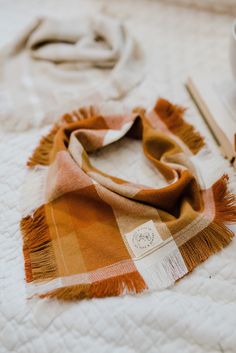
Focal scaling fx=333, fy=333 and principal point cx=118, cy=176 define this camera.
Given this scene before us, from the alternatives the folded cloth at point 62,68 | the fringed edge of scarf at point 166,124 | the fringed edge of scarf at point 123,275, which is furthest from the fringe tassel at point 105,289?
the folded cloth at point 62,68

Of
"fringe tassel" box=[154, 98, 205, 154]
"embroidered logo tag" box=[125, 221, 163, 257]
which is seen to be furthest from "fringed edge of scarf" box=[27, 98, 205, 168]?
"embroidered logo tag" box=[125, 221, 163, 257]

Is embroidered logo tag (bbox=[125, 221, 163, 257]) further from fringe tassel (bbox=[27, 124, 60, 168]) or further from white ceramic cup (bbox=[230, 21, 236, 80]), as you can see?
white ceramic cup (bbox=[230, 21, 236, 80])

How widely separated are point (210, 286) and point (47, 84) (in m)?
0.64

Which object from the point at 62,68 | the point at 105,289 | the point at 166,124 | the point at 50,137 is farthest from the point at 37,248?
the point at 62,68

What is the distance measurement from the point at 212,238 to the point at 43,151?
40 centimetres

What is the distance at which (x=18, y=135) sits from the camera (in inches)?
30.7

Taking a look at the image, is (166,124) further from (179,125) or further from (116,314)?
(116,314)

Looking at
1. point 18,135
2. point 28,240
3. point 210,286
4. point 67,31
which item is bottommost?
point 210,286

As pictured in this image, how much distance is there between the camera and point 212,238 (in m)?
0.59

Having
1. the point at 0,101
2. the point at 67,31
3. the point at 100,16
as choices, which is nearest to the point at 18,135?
the point at 0,101

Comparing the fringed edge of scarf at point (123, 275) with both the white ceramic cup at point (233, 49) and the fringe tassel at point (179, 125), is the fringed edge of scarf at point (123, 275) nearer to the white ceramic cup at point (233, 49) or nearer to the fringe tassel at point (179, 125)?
the fringe tassel at point (179, 125)

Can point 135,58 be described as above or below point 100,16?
below

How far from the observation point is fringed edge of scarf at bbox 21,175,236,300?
54 centimetres

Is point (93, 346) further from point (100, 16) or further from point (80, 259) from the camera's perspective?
point (100, 16)
